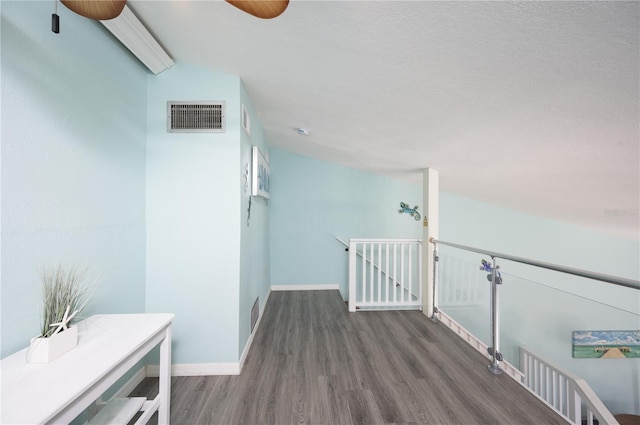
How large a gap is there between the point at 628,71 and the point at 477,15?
770mm

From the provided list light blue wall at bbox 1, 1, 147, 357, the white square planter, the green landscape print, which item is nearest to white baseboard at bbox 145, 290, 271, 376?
light blue wall at bbox 1, 1, 147, 357

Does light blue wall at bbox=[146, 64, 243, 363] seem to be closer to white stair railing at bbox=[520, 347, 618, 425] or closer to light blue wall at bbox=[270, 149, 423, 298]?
white stair railing at bbox=[520, 347, 618, 425]

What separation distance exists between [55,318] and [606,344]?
405 centimetres

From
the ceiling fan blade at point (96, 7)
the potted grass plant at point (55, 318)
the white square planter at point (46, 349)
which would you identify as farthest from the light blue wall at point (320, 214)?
the ceiling fan blade at point (96, 7)

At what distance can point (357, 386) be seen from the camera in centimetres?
179

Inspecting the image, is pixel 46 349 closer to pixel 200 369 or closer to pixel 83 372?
pixel 83 372

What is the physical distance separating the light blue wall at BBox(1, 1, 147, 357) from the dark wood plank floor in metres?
0.91

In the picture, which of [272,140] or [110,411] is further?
[272,140]

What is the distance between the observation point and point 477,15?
1101 mm

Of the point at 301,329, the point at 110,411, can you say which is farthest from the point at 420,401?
the point at 110,411

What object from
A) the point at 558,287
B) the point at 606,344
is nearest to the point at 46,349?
the point at 606,344

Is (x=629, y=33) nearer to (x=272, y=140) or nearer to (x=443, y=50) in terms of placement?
(x=443, y=50)

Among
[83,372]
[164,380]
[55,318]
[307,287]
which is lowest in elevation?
[307,287]

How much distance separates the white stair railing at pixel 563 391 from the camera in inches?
Result: 72.5
